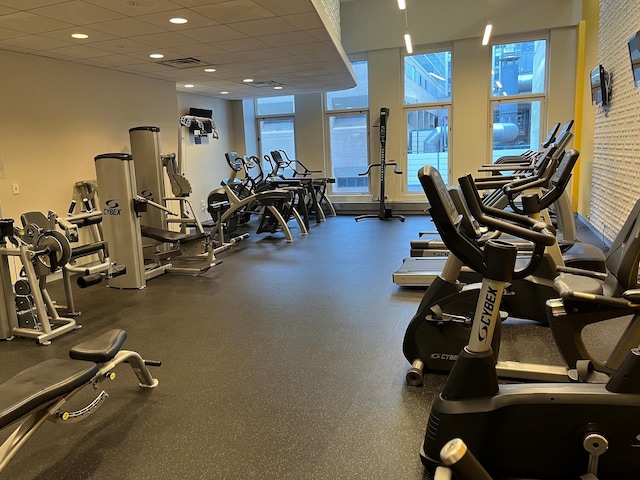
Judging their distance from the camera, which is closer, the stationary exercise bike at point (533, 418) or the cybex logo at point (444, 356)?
the stationary exercise bike at point (533, 418)

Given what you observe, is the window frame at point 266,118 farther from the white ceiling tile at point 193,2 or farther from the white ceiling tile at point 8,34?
the white ceiling tile at point 193,2

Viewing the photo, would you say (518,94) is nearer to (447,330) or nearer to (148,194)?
(148,194)

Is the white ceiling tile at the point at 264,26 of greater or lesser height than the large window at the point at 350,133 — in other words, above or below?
above

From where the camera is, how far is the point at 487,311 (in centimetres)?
174

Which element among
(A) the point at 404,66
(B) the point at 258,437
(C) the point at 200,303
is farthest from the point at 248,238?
(B) the point at 258,437

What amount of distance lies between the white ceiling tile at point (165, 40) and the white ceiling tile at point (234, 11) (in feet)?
2.34

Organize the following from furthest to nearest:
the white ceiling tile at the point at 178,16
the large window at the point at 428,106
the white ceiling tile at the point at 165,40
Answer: the large window at the point at 428,106 < the white ceiling tile at the point at 165,40 < the white ceiling tile at the point at 178,16

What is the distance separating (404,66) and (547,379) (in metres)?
8.38

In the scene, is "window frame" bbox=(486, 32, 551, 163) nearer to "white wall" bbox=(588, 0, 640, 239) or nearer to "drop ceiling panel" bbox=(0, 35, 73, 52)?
"white wall" bbox=(588, 0, 640, 239)

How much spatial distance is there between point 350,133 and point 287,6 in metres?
6.48

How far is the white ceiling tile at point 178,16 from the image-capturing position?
411 centimetres

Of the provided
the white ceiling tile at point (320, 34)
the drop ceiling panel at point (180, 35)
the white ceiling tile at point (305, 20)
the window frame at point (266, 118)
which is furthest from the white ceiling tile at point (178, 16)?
the window frame at point (266, 118)

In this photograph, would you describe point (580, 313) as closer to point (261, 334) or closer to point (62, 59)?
point (261, 334)

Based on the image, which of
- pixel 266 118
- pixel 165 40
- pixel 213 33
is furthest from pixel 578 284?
pixel 266 118
